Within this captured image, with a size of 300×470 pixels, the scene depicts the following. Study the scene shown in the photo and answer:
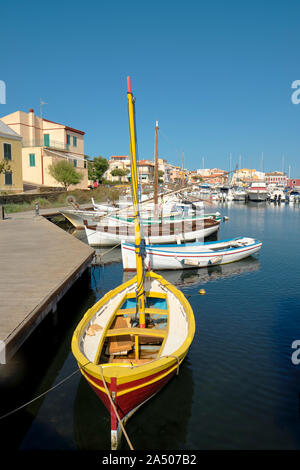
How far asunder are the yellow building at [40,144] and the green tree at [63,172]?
1.95 meters

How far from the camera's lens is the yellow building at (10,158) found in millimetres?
40547

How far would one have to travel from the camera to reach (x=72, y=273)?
12750 millimetres

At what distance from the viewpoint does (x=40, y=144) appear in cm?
5644

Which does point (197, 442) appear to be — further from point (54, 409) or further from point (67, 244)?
point (67, 244)

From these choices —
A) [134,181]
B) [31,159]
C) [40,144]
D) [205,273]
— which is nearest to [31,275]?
[134,181]

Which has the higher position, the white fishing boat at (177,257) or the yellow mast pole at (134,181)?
the yellow mast pole at (134,181)

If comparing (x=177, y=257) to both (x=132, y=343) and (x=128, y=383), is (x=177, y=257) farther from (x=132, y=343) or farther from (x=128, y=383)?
(x=128, y=383)

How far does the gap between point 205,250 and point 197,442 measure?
50.7 ft

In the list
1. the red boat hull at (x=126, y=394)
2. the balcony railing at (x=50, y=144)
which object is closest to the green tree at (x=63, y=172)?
the balcony railing at (x=50, y=144)

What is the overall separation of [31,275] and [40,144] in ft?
164

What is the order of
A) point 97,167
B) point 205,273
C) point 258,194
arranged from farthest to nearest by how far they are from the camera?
1. point 258,194
2. point 97,167
3. point 205,273

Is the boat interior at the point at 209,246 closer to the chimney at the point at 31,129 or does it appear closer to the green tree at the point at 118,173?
the chimney at the point at 31,129

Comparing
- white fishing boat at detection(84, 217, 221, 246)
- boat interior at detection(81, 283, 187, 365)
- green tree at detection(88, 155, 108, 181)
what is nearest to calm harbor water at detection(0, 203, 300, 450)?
boat interior at detection(81, 283, 187, 365)

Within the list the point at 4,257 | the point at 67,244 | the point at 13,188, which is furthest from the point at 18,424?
the point at 13,188
